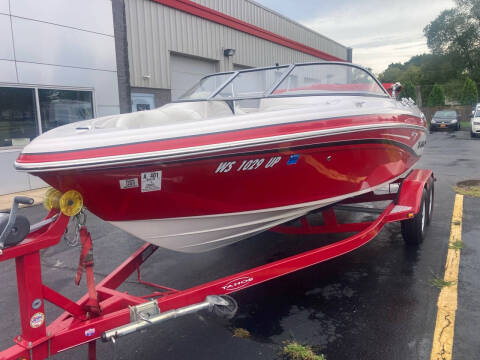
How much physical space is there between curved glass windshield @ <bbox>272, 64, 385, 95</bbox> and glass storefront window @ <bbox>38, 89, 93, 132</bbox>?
21.3 feet

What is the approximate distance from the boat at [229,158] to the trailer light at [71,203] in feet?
0.15

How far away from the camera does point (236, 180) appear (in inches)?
104

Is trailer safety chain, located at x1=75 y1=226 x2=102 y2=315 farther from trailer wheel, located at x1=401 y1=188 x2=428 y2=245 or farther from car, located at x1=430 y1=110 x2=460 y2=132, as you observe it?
car, located at x1=430 y1=110 x2=460 y2=132

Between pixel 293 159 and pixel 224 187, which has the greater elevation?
pixel 293 159

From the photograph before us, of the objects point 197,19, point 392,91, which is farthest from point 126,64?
point 392,91

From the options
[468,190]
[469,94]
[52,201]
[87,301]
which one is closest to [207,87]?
[52,201]

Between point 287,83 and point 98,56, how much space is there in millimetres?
7069

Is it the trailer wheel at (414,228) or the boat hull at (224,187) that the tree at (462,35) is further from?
the boat hull at (224,187)

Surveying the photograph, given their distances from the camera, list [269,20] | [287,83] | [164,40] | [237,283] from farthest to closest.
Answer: [269,20], [164,40], [287,83], [237,283]

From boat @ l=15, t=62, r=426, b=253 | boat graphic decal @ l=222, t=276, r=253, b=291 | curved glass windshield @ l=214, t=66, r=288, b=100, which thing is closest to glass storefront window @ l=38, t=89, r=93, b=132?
boat @ l=15, t=62, r=426, b=253

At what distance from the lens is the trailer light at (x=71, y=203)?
7.17 ft

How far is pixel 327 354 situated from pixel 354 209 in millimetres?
2190

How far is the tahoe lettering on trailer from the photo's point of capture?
250cm

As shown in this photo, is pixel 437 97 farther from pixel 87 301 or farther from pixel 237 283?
pixel 87 301
